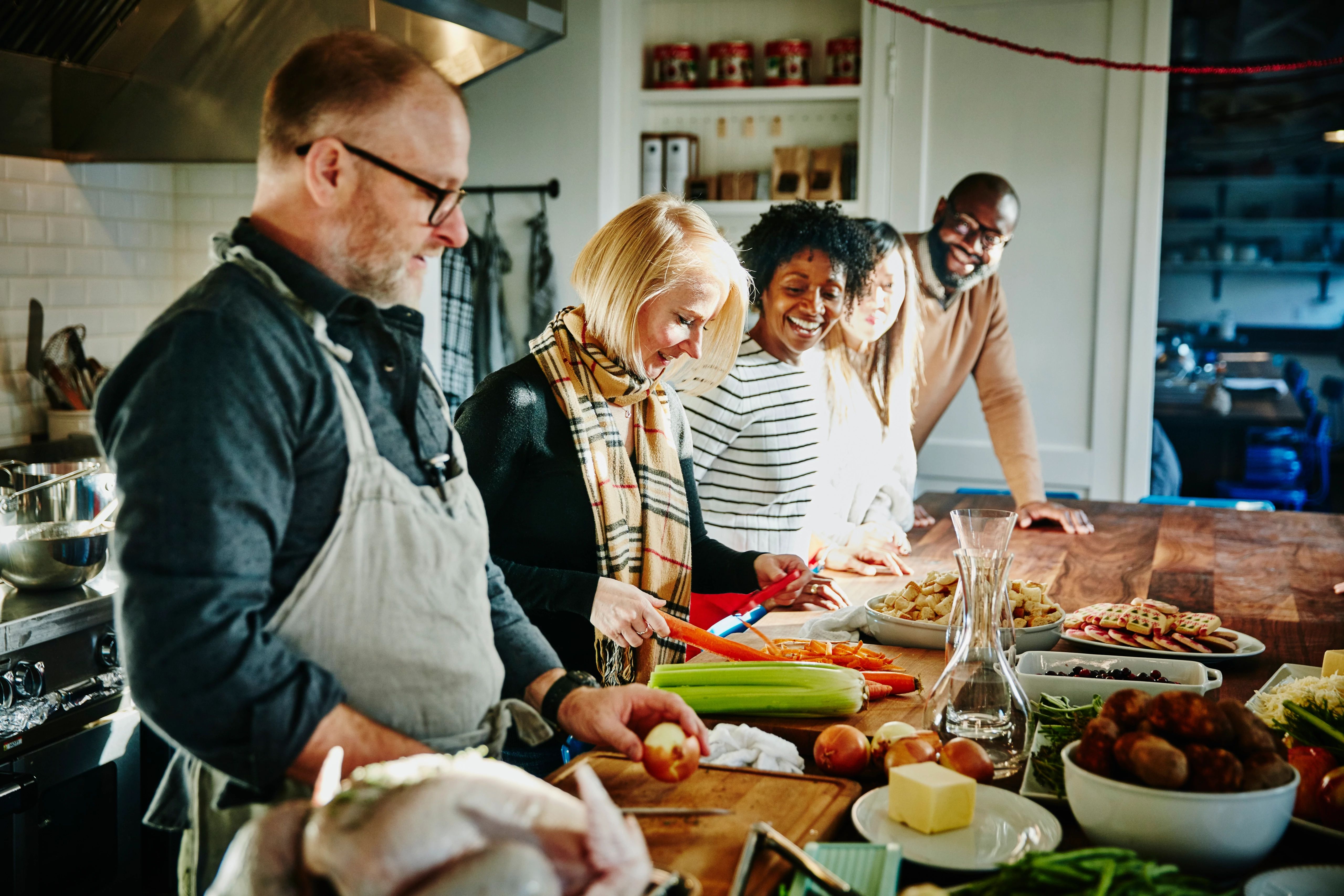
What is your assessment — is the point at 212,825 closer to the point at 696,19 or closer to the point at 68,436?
the point at 68,436

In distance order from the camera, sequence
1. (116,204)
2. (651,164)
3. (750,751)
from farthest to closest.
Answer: (651,164) → (116,204) → (750,751)

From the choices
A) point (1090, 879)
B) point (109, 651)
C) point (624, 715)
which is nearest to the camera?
point (1090, 879)

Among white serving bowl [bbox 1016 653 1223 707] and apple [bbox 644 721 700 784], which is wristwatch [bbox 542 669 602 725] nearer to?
apple [bbox 644 721 700 784]

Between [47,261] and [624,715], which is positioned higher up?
[47,261]

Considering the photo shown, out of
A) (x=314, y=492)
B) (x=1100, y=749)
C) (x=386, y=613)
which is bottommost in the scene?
(x=1100, y=749)

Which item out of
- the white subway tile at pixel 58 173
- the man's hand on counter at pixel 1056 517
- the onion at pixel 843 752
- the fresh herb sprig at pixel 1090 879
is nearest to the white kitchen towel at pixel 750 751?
the onion at pixel 843 752

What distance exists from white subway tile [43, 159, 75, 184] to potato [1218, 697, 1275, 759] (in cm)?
345

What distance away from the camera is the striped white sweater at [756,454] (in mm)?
2586

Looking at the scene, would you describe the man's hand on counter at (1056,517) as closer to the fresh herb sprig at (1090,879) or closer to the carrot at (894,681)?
the carrot at (894,681)

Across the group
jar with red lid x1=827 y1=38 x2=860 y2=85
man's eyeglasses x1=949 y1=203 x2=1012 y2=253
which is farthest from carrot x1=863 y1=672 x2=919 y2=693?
jar with red lid x1=827 y1=38 x2=860 y2=85

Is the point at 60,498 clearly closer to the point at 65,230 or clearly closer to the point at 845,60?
the point at 65,230

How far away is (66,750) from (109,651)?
0.23 m

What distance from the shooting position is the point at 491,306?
4.83 metres

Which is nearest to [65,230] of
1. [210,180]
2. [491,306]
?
[210,180]
